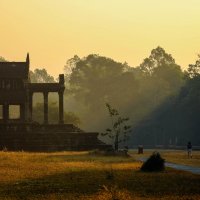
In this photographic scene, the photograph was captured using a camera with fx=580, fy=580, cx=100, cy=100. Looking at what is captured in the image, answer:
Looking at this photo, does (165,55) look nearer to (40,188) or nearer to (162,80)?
(162,80)

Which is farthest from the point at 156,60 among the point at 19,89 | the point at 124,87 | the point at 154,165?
the point at 154,165

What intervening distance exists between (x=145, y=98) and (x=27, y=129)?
6930cm

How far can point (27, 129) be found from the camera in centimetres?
5975

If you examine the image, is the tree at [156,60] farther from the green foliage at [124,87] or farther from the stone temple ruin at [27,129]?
the stone temple ruin at [27,129]

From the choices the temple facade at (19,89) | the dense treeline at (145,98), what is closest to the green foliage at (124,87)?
the dense treeline at (145,98)

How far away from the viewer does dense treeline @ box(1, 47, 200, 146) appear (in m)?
102

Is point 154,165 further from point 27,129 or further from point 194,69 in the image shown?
point 194,69

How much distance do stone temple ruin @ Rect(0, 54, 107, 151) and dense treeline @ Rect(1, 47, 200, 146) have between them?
27.2m

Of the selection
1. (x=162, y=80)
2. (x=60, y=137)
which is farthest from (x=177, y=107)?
(x=60, y=137)

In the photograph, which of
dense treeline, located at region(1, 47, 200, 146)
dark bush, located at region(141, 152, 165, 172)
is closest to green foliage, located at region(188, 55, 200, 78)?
dense treeline, located at region(1, 47, 200, 146)

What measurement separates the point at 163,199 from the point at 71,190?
3590mm

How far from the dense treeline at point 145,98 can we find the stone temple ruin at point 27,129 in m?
27.2

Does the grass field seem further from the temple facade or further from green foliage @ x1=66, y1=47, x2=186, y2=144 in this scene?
green foliage @ x1=66, y1=47, x2=186, y2=144

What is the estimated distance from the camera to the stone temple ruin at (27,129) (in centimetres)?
5703
